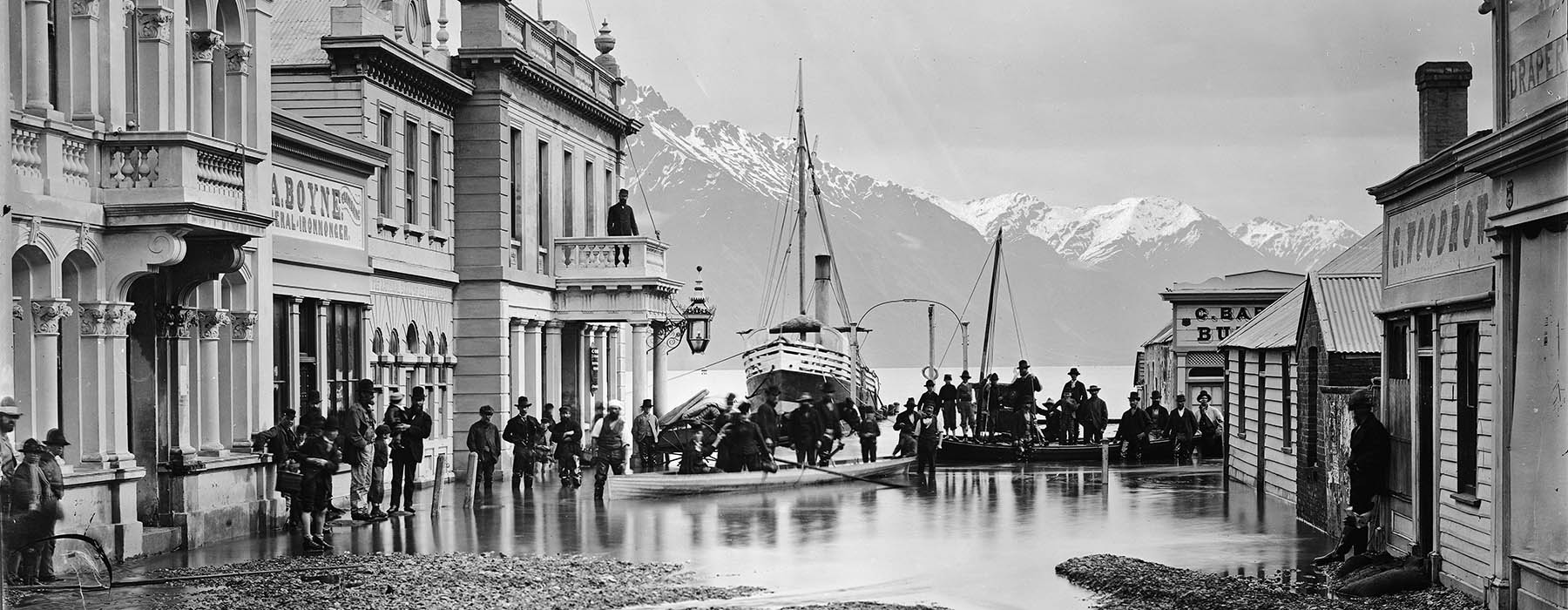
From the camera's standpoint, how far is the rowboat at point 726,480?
31875mm

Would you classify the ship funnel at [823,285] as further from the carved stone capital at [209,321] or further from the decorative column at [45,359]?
the decorative column at [45,359]

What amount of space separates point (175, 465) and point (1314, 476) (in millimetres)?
15259

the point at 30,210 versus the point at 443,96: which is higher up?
the point at 443,96

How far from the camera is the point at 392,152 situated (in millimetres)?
33656

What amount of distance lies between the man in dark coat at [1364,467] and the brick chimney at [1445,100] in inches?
158

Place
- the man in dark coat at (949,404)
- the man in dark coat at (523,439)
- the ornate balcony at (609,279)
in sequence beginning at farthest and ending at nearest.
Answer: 1. the man in dark coat at (949,404)
2. the ornate balcony at (609,279)
3. the man in dark coat at (523,439)

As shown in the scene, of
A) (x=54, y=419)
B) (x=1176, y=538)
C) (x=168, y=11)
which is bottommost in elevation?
(x=1176, y=538)

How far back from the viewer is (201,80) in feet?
77.6

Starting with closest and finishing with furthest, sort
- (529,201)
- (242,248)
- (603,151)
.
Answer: (242,248) < (529,201) < (603,151)

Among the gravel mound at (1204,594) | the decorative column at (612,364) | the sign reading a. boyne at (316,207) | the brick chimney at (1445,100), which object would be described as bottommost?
the gravel mound at (1204,594)

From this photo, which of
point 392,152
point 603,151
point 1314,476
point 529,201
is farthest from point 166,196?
point 603,151

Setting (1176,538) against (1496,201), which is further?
(1176,538)

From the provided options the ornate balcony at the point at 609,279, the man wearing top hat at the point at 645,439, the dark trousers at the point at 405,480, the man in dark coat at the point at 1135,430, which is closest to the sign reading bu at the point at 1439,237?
the dark trousers at the point at 405,480

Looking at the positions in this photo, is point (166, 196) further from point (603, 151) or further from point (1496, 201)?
point (603, 151)
